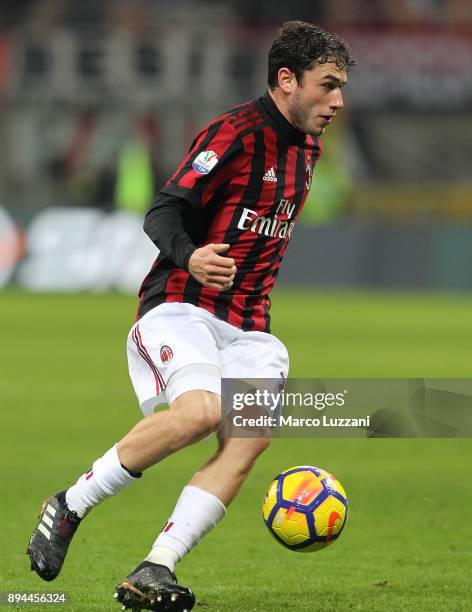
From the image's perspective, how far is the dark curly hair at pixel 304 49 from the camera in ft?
17.1

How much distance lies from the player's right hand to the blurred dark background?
771 inches

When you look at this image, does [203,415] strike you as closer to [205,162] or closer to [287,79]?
[205,162]

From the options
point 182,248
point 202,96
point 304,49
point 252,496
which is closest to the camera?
point 182,248

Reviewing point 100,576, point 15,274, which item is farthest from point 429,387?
point 15,274

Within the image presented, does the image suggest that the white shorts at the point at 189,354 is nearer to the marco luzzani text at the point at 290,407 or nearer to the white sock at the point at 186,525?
the marco luzzani text at the point at 290,407

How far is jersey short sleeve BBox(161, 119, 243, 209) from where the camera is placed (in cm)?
515

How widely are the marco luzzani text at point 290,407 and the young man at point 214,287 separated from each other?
80mm

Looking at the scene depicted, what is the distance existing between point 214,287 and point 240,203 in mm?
557

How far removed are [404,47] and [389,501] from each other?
913 inches

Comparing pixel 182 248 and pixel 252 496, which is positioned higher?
pixel 182 248

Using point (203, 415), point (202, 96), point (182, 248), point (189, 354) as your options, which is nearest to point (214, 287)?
point (182, 248)

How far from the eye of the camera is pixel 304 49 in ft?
17.1

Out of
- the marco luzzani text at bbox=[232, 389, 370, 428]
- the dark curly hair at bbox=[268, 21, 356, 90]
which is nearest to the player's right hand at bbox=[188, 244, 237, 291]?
the marco luzzani text at bbox=[232, 389, 370, 428]

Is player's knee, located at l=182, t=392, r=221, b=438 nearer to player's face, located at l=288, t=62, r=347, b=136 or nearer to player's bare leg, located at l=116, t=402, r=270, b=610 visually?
player's bare leg, located at l=116, t=402, r=270, b=610
